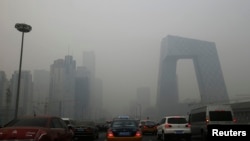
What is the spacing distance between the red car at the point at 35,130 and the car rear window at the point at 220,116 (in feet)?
40.3

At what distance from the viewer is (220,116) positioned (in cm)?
2295

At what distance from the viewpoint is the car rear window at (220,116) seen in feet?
74.9

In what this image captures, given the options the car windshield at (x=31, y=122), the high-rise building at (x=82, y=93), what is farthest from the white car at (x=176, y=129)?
the high-rise building at (x=82, y=93)

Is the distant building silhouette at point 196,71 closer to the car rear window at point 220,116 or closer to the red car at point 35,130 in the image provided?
the car rear window at point 220,116

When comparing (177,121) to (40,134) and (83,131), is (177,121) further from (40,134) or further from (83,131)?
(40,134)

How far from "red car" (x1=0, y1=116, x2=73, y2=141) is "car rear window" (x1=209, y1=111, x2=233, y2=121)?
1227 cm

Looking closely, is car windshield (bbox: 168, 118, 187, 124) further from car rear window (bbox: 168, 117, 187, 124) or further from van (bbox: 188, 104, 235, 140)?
van (bbox: 188, 104, 235, 140)

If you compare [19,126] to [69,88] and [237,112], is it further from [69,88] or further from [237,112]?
[69,88]

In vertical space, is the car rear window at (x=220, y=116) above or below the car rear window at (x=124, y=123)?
above

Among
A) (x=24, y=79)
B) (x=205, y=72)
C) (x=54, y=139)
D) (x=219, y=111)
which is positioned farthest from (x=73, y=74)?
(x=54, y=139)

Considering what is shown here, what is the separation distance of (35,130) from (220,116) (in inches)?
609

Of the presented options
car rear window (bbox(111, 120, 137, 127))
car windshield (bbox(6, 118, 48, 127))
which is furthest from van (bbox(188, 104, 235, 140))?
car windshield (bbox(6, 118, 48, 127))

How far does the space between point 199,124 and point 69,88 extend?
78.2m

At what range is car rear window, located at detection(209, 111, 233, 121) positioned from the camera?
899 inches
